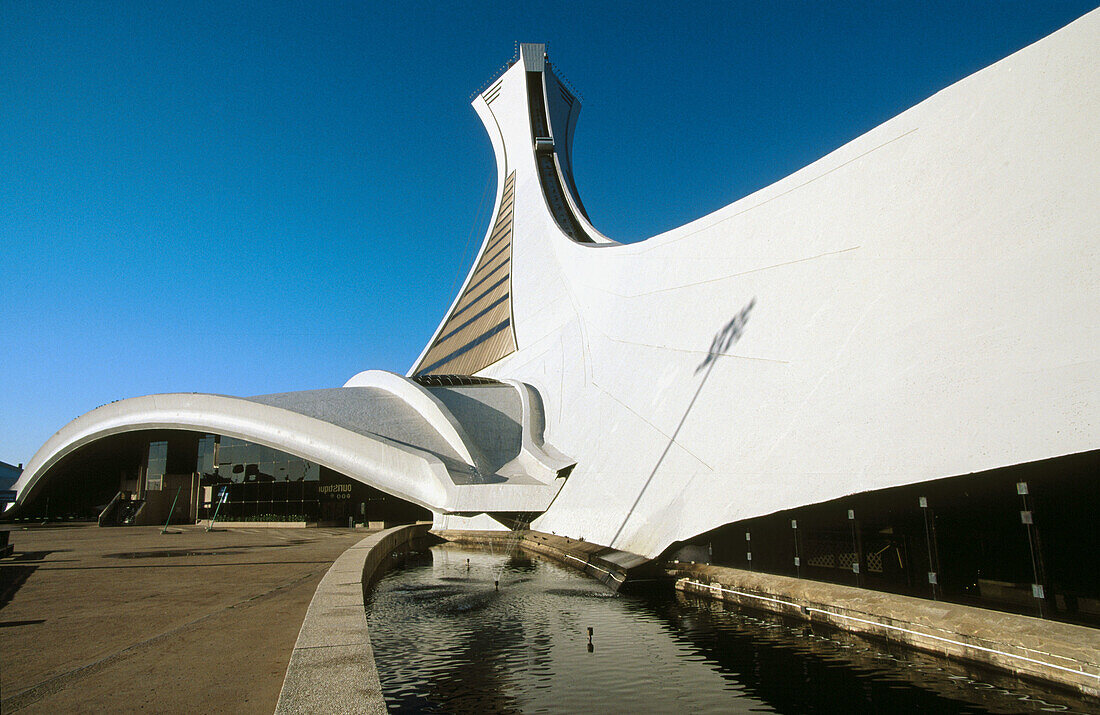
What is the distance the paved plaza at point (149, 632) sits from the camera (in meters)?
3.73

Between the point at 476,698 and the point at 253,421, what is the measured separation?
19198 millimetres

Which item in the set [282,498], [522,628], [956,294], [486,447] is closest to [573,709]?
[522,628]

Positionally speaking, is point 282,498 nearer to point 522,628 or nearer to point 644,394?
point 644,394

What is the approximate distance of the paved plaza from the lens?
373 cm

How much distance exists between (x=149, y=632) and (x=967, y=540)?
835cm

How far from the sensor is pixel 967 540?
23.8ft

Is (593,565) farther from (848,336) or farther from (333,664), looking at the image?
(333,664)

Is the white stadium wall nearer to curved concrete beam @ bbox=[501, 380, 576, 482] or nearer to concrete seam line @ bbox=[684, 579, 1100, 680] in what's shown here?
concrete seam line @ bbox=[684, 579, 1100, 680]

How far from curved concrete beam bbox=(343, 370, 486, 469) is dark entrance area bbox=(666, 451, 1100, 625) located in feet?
34.1

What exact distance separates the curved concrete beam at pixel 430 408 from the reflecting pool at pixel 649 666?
1023 cm

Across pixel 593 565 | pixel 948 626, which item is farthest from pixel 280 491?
pixel 948 626

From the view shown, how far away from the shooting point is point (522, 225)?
91.9 feet

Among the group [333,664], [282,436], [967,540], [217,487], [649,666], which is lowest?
[649,666]

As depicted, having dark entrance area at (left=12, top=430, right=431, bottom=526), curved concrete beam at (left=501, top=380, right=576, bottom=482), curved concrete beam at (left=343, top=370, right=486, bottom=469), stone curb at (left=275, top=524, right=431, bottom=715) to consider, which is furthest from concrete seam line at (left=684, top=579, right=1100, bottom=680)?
dark entrance area at (left=12, top=430, right=431, bottom=526)
